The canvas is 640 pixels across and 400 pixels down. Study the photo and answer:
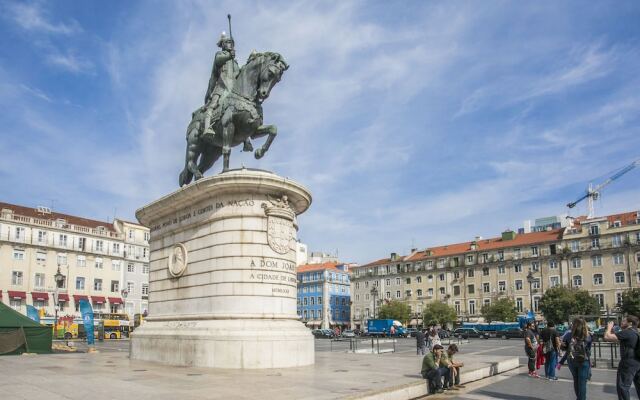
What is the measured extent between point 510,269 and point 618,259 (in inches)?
664

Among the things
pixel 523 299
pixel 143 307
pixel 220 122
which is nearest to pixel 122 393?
pixel 220 122

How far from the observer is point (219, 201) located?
734 inches

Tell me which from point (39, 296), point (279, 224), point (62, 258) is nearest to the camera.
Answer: point (279, 224)

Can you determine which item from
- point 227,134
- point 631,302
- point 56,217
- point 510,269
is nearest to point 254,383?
point 227,134

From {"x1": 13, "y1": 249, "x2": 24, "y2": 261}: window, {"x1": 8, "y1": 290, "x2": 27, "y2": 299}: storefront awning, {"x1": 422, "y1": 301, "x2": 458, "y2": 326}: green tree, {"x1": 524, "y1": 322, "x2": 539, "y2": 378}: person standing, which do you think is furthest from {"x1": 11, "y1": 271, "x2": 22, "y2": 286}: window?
{"x1": 524, "y1": 322, "x2": 539, "y2": 378}: person standing

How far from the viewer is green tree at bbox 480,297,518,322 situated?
8325 centimetres

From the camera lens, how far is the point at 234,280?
1773 centimetres

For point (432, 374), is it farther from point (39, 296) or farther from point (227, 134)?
point (39, 296)

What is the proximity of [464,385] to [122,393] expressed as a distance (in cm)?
902

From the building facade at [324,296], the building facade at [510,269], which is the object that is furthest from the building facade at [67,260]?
the building facade at [510,269]

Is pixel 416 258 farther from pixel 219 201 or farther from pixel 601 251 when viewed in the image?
pixel 219 201

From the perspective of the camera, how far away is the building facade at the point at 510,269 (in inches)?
3157

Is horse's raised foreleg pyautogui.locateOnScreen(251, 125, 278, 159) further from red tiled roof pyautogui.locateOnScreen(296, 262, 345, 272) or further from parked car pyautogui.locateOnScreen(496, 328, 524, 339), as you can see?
red tiled roof pyautogui.locateOnScreen(296, 262, 345, 272)

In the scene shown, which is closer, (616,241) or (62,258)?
(62,258)
